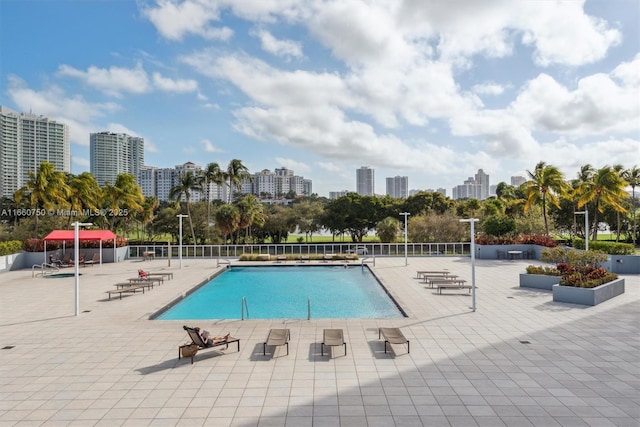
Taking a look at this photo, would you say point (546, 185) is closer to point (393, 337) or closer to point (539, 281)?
point (539, 281)

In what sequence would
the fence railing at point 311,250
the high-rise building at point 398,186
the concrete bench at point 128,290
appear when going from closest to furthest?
1. the concrete bench at point 128,290
2. the fence railing at point 311,250
3. the high-rise building at point 398,186

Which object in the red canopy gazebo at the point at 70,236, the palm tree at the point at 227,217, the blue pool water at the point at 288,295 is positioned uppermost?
the palm tree at the point at 227,217

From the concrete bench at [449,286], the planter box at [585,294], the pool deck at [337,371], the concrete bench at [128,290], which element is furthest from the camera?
A: the concrete bench at [449,286]

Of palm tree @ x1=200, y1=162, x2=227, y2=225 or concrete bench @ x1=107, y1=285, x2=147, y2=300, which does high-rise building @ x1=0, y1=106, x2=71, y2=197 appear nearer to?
palm tree @ x1=200, y1=162, x2=227, y2=225

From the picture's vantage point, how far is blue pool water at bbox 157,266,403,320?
1257 centimetres

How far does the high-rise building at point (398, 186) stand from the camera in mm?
188000

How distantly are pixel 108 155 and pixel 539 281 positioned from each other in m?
89.7

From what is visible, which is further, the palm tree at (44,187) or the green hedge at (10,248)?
the palm tree at (44,187)

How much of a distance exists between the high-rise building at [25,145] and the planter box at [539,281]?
52785 mm

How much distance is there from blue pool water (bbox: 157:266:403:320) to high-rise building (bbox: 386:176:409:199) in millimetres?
170787

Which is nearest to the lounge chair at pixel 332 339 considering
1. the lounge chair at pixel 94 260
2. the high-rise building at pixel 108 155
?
the lounge chair at pixel 94 260

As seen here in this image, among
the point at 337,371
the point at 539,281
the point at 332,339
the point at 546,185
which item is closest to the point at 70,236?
the point at 332,339

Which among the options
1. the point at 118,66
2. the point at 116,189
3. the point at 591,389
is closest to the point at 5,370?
the point at 591,389

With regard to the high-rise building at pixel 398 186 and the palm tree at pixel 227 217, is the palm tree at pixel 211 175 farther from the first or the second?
the high-rise building at pixel 398 186
